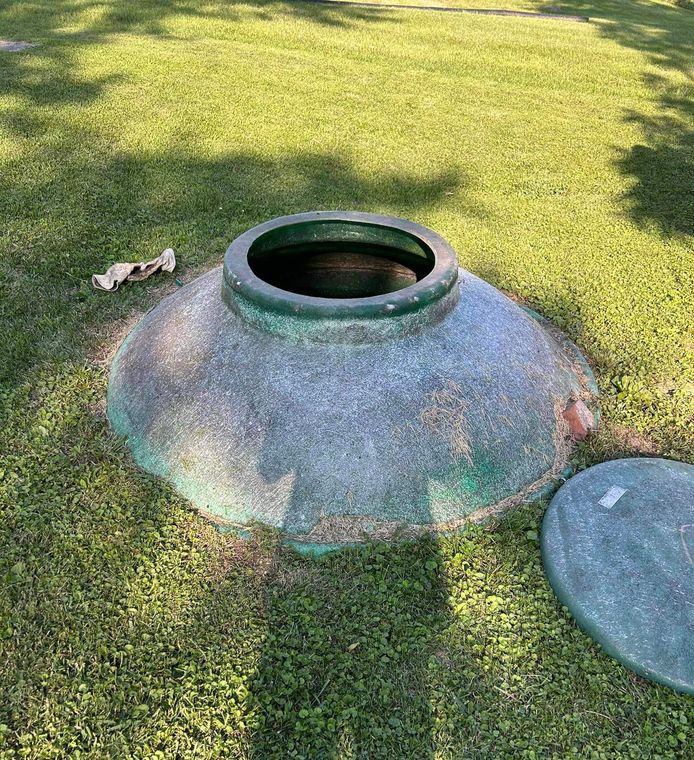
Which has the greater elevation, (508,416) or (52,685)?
(508,416)

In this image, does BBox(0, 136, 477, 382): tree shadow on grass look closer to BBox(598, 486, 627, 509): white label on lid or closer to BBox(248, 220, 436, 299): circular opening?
BBox(248, 220, 436, 299): circular opening

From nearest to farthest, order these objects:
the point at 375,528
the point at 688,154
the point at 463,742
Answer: the point at 463,742, the point at 375,528, the point at 688,154

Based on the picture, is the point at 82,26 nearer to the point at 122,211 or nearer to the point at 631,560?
the point at 122,211

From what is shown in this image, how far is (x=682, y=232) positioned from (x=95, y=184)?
17.6 ft

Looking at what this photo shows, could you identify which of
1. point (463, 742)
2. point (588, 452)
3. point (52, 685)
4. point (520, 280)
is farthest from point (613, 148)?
point (52, 685)

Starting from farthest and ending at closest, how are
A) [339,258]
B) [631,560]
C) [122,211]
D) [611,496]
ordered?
[122,211], [339,258], [611,496], [631,560]

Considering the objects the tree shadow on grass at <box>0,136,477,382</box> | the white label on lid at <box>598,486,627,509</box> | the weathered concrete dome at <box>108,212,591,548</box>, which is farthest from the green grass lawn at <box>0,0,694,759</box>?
the white label on lid at <box>598,486,627,509</box>

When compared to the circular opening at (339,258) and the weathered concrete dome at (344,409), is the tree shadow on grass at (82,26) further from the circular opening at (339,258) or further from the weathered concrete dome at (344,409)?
the weathered concrete dome at (344,409)

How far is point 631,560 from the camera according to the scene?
2.49 meters

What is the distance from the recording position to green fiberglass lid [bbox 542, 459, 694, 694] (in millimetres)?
2275

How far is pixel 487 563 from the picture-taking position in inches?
105

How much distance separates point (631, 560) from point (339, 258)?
209 cm

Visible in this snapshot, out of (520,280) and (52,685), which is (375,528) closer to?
(52,685)

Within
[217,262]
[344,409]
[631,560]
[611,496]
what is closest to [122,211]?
[217,262]
